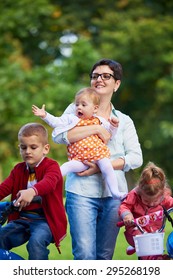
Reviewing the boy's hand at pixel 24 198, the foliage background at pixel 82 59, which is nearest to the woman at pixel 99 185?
the boy's hand at pixel 24 198

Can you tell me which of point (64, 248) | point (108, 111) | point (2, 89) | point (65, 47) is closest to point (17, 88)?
point (2, 89)

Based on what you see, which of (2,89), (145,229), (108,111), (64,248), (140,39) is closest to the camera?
(145,229)

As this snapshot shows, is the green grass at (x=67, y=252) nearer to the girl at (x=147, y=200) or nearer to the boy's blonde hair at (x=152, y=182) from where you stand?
the girl at (x=147, y=200)

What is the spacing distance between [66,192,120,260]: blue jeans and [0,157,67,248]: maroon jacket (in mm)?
117

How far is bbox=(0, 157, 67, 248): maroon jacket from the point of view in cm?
471

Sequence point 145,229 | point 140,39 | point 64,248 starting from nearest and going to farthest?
point 145,229, point 64,248, point 140,39

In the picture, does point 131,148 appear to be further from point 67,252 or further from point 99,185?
Answer: point 67,252

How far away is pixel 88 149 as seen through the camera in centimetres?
492

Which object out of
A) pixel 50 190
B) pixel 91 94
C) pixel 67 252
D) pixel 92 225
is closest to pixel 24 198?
pixel 50 190

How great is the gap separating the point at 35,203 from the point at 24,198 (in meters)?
0.27

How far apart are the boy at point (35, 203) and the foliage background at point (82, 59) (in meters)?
13.9

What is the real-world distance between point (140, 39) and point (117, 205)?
18481 mm

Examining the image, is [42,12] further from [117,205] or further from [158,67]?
[117,205]

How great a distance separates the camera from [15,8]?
828 inches
